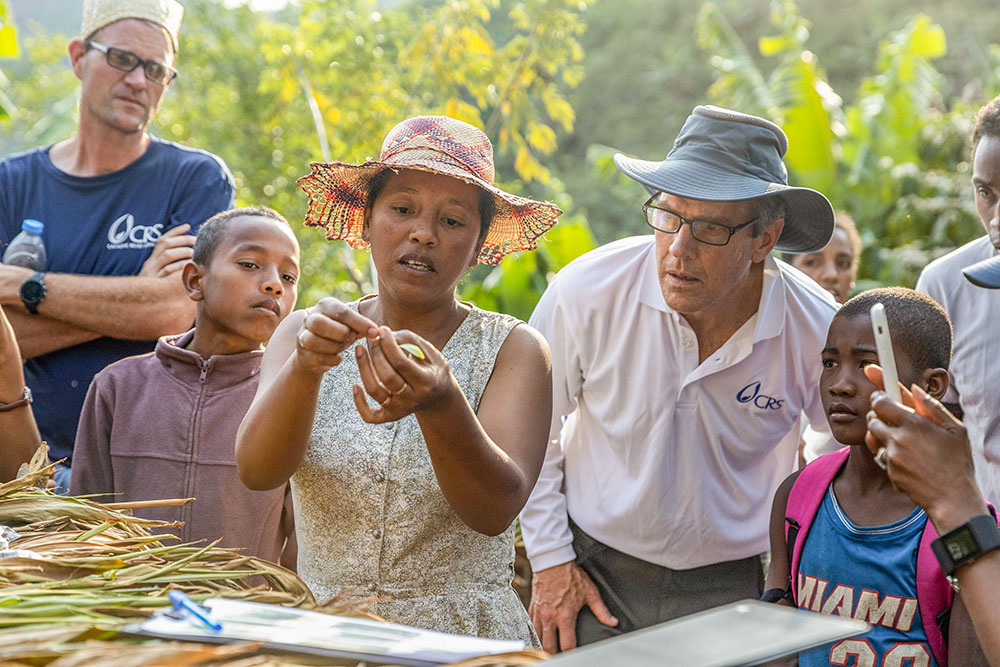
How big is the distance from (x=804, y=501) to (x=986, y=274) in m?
0.77

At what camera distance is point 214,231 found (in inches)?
135

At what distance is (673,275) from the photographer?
3.15 meters

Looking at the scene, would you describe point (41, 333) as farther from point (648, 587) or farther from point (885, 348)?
point (885, 348)

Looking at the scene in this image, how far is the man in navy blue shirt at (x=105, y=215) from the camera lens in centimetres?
360

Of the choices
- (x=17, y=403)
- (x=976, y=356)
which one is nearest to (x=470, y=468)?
(x=17, y=403)

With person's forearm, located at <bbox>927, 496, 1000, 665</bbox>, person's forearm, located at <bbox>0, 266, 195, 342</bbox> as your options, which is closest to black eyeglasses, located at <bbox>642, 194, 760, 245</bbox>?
person's forearm, located at <bbox>927, 496, 1000, 665</bbox>

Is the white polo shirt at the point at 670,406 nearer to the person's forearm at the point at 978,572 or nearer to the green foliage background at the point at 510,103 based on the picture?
the green foliage background at the point at 510,103

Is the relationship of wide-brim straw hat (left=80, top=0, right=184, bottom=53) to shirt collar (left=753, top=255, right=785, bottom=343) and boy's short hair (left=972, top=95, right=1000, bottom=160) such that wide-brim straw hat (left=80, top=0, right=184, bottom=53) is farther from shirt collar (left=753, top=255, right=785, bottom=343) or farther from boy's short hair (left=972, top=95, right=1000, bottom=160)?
boy's short hair (left=972, top=95, right=1000, bottom=160)

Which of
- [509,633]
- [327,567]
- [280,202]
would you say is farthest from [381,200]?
[280,202]

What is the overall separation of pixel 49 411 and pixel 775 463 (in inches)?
101

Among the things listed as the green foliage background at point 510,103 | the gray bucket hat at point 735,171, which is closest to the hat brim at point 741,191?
the gray bucket hat at point 735,171

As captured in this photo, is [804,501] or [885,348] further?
[804,501]

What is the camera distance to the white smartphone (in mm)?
1878

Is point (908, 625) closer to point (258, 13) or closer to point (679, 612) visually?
point (679, 612)
